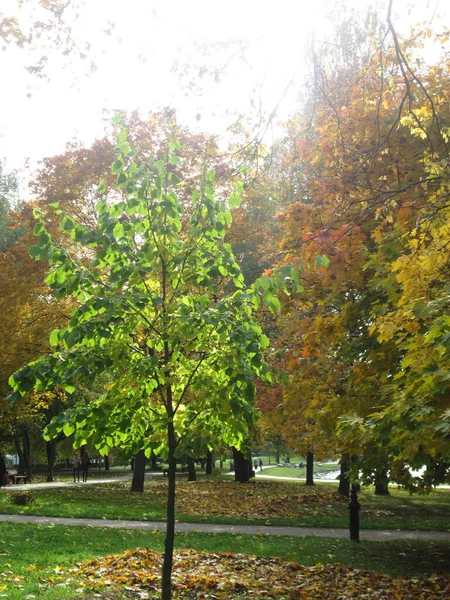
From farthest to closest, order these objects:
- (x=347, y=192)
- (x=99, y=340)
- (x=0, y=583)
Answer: (x=347, y=192), (x=0, y=583), (x=99, y=340)

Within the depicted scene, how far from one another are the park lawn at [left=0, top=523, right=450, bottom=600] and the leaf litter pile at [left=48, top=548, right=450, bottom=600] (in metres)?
0.02

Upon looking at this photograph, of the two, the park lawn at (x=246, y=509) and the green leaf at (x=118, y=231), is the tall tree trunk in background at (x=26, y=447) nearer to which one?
the park lawn at (x=246, y=509)

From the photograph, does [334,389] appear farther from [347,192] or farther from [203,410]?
[203,410]

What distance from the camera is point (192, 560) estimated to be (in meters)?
8.70

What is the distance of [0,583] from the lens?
664cm

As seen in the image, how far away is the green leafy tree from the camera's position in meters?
5.43

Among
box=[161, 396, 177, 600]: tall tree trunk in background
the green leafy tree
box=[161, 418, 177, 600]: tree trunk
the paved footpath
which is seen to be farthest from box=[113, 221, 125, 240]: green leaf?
the paved footpath

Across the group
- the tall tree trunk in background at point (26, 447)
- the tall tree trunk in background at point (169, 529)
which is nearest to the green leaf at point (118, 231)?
the tall tree trunk in background at point (169, 529)

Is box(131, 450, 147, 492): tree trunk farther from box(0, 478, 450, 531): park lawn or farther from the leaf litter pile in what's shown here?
the leaf litter pile

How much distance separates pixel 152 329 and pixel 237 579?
141 inches

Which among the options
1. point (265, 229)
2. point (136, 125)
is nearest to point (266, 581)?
point (265, 229)

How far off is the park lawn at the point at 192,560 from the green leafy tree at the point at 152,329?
177 cm

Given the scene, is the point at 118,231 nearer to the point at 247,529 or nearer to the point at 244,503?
the point at 247,529

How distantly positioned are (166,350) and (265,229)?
1371 centimetres
